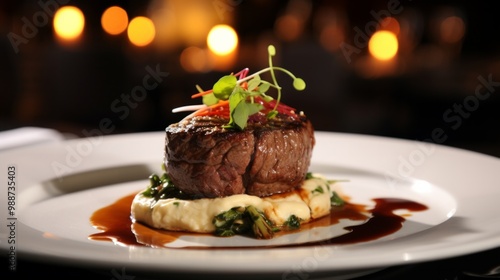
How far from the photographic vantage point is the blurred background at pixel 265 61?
848 cm

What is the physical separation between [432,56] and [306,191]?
320 inches

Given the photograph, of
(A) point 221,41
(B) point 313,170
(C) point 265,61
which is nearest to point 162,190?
(B) point 313,170

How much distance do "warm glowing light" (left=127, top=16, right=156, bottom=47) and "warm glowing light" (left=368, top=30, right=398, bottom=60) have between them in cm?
403

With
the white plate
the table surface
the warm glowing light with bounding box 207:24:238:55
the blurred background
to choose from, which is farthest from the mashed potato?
the warm glowing light with bounding box 207:24:238:55

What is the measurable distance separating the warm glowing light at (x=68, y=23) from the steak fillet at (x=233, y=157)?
8.69 meters

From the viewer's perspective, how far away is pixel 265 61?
32.6ft

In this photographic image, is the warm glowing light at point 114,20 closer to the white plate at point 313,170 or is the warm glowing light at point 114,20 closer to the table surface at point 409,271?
the white plate at point 313,170

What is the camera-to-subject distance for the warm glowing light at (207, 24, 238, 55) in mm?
10531

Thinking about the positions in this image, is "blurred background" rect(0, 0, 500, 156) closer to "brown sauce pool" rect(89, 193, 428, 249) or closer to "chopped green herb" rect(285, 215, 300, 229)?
"brown sauce pool" rect(89, 193, 428, 249)

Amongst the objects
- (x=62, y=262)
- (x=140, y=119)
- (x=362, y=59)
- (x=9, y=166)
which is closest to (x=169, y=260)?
(x=62, y=262)

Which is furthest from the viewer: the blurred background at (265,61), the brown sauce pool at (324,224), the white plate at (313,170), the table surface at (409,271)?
the blurred background at (265,61)

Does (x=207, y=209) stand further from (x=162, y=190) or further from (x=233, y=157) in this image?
(x=162, y=190)

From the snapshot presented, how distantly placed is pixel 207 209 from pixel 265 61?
719 cm

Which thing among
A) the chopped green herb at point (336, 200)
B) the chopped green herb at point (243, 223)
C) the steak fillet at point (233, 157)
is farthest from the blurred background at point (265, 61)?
the chopped green herb at point (243, 223)
